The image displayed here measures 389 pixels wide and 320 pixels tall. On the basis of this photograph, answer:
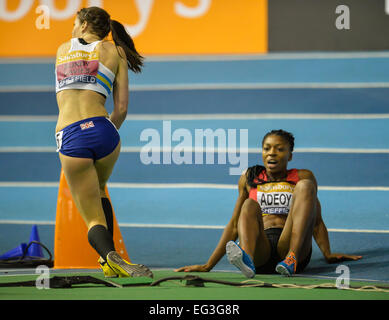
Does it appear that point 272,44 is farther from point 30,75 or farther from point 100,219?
point 100,219

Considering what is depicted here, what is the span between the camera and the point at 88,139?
2498 mm

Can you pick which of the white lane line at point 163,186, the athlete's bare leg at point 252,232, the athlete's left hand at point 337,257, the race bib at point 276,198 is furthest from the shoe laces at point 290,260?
the white lane line at point 163,186

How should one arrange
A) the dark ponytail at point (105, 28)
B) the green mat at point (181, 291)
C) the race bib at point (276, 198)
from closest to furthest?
the green mat at point (181, 291) < the dark ponytail at point (105, 28) < the race bib at point (276, 198)

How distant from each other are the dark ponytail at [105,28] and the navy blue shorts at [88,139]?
1.19ft

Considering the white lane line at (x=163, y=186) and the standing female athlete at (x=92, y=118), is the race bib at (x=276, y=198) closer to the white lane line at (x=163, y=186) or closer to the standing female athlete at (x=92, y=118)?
the standing female athlete at (x=92, y=118)

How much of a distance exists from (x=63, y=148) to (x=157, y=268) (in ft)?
3.78

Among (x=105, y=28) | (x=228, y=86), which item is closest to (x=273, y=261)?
(x=105, y=28)

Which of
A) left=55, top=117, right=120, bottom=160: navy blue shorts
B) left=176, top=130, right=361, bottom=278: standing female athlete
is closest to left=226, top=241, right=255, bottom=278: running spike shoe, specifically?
left=176, top=130, right=361, bottom=278: standing female athlete

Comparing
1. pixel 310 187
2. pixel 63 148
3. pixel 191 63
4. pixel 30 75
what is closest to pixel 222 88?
pixel 191 63

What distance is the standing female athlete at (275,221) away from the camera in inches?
108

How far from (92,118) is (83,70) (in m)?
0.20

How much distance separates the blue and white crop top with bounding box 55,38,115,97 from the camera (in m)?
2.58
